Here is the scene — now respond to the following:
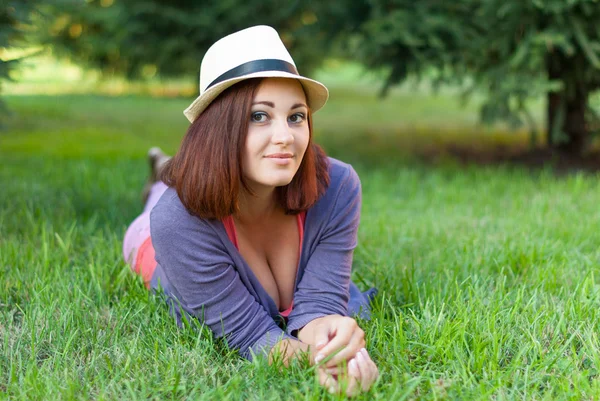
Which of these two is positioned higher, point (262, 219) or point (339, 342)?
point (262, 219)

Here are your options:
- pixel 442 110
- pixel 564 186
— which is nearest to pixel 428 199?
pixel 564 186

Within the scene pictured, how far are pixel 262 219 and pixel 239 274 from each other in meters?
0.26

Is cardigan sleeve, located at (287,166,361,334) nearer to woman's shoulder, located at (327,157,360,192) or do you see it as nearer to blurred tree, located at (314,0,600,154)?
woman's shoulder, located at (327,157,360,192)

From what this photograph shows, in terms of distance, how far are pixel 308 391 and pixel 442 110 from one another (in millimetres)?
10489

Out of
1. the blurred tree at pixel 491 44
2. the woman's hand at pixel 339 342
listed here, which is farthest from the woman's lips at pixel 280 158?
the blurred tree at pixel 491 44

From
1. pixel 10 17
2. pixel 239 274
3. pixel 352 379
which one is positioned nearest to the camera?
pixel 352 379

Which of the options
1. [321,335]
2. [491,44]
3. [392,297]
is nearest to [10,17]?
[392,297]

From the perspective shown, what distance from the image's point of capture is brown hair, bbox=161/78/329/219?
212cm

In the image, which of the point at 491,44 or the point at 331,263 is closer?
the point at 331,263

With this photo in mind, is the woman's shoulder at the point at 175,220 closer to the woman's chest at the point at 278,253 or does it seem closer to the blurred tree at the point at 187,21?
the woman's chest at the point at 278,253

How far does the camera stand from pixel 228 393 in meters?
1.99

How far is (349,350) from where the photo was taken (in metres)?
1.96

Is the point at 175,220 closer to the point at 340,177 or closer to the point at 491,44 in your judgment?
the point at 340,177

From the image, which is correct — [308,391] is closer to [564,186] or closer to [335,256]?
[335,256]
